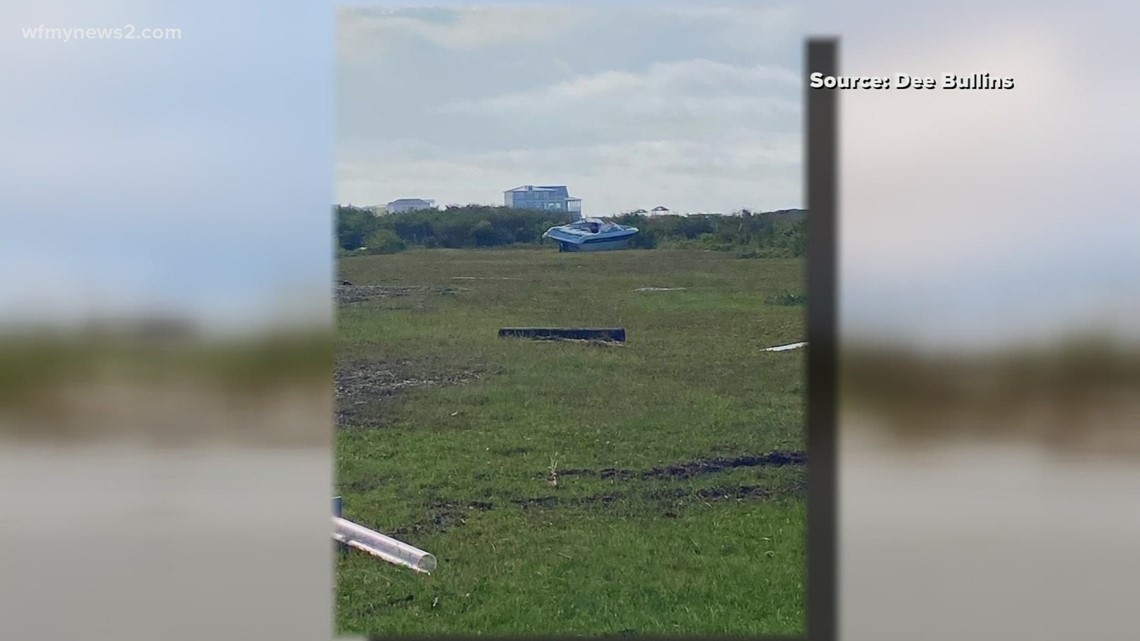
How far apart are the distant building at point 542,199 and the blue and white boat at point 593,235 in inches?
3.0

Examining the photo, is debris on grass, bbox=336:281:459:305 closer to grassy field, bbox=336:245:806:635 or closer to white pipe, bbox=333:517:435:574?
grassy field, bbox=336:245:806:635

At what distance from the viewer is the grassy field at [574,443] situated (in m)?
3.51

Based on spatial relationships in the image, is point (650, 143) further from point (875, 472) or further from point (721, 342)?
point (875, 472)

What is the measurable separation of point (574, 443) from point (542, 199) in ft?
3.38

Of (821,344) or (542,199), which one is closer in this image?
(821,344)

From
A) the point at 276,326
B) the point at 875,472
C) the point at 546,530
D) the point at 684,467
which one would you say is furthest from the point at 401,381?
→ the point at 875,472

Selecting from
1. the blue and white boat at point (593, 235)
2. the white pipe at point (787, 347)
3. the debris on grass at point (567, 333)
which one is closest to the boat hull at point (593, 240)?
the blue and white boat at point (593, 235)

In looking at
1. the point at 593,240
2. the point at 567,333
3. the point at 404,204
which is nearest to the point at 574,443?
the point at 567,333

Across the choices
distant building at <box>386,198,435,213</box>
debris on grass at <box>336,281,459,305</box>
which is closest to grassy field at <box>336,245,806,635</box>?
debris on grass at <box>336,281,459,305</box>

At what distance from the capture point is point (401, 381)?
3.65 meters

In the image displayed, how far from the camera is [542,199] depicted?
358cm

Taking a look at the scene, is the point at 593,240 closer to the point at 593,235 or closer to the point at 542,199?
the point at 593,235

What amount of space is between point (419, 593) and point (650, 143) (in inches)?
82.4

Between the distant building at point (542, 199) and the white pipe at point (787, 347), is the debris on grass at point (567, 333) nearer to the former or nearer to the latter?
the distant building at point (542, 199)
